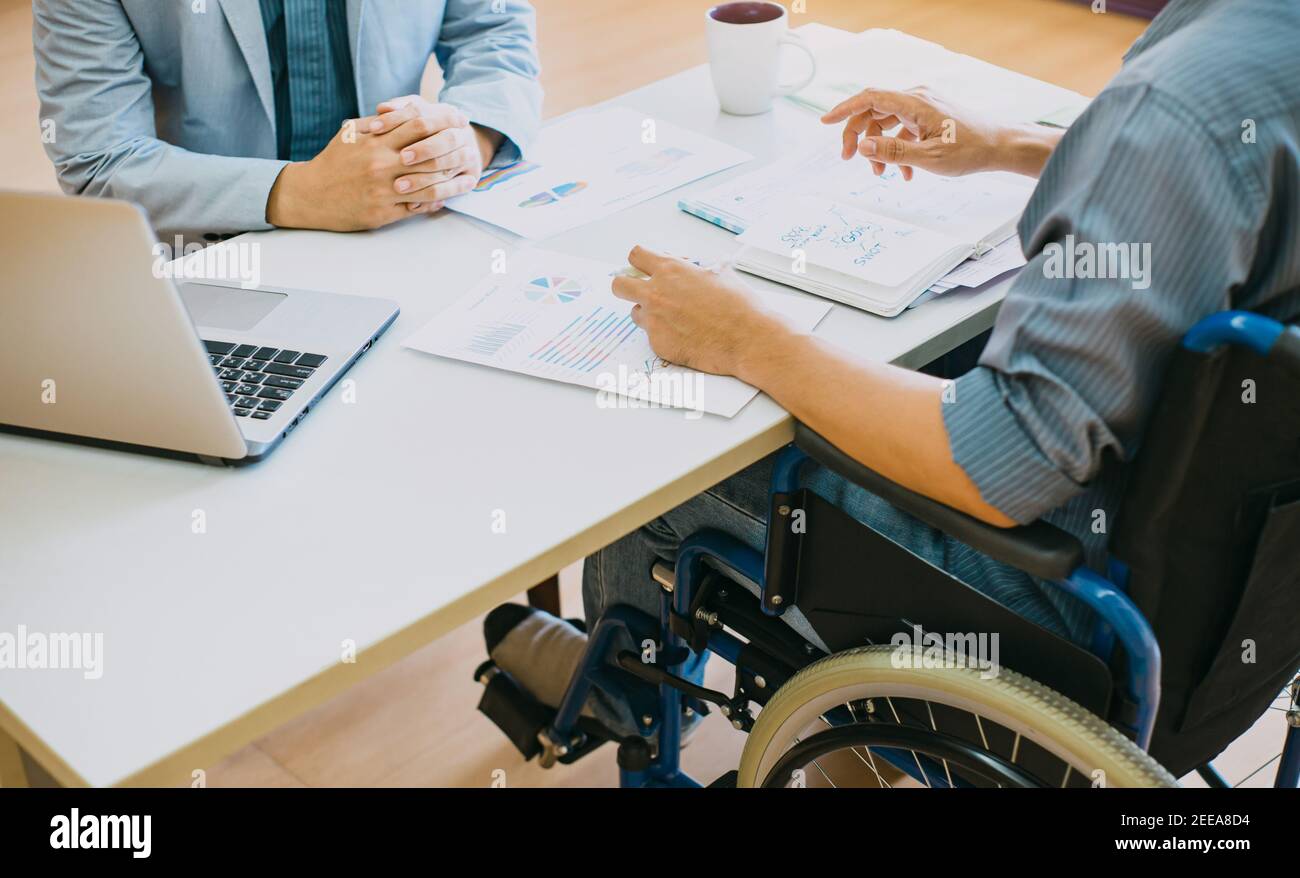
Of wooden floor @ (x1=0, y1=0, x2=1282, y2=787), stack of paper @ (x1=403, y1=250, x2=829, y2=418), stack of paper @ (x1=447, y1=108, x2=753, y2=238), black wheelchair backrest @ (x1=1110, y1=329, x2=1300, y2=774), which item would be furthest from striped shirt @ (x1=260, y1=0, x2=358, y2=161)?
black wheelchair backrest @ (x1=1110, y1=329, x2=1300, y2=774)

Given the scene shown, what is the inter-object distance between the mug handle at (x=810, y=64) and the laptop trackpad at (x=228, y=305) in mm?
760

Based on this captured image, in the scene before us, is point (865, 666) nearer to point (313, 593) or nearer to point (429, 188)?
point (313, 593)

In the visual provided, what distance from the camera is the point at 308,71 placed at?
5.06 feet

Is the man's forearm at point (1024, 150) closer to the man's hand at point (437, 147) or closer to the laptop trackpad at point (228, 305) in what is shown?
the man's hand at point (437, 147)

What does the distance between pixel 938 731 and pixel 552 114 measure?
10.3 ft

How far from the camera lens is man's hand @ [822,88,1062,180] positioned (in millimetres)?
1326

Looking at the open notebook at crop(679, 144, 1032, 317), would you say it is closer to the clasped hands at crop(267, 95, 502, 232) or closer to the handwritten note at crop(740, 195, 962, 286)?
the handwritten note at crop(740, 195, 962, 286)

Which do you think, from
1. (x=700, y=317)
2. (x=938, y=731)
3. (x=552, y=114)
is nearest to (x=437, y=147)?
(x=700, y=317)

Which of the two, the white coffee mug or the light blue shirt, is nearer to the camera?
the light blue shirt

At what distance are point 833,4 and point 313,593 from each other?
438 centimetres
